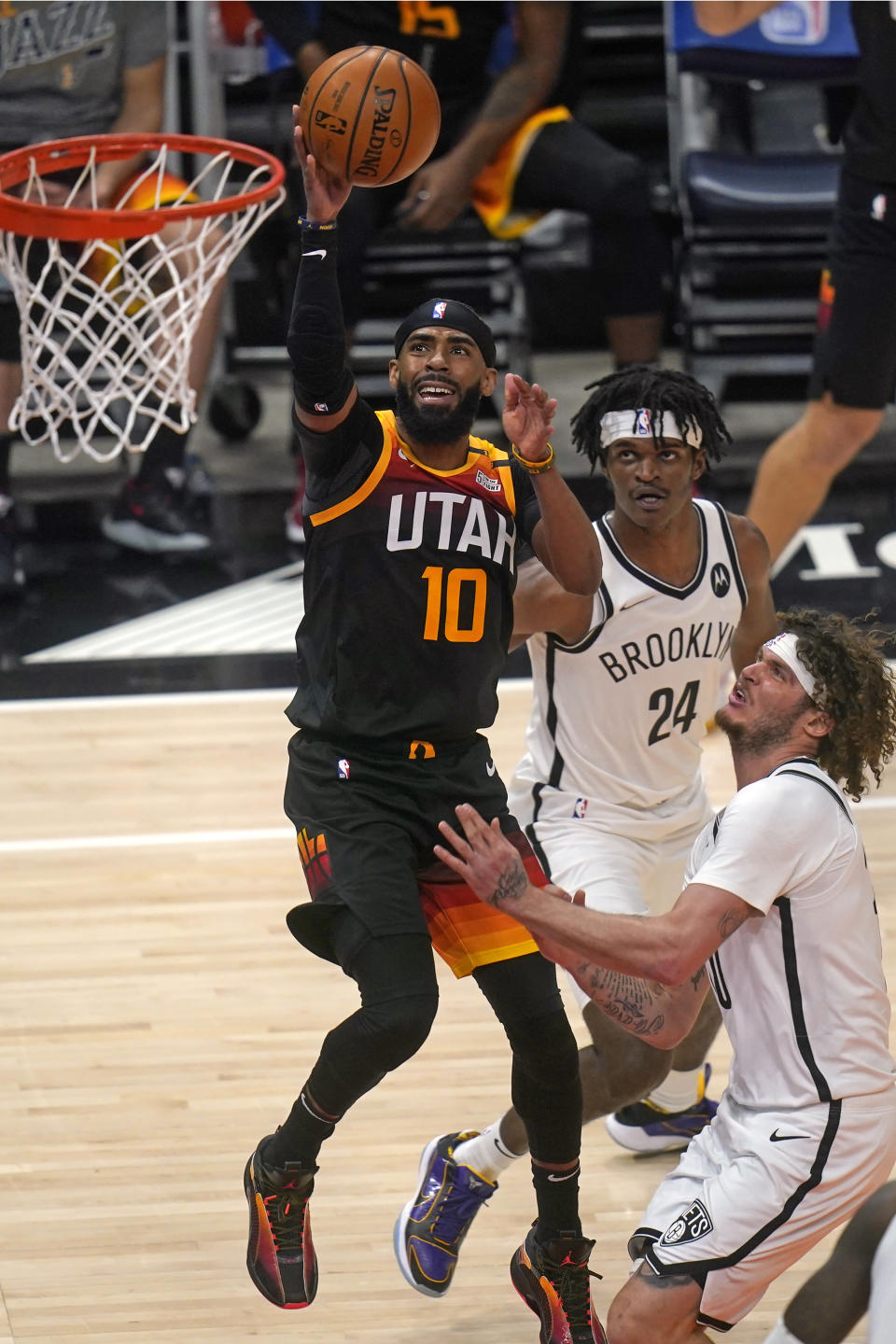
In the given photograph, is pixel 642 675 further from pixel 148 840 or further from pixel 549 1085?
pixel 148 840

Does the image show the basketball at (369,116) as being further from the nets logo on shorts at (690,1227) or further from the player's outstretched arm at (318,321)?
the nets logo on shorts at (690,1227)

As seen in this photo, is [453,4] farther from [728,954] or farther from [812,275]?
[728,954]

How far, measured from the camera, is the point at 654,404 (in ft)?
14.0

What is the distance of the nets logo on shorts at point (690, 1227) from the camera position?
313cm

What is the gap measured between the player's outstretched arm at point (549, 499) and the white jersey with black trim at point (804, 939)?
685 mm

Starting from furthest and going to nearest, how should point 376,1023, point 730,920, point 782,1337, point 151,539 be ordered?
point 151,539
point 376,1023
point 730,920
point 782,1337

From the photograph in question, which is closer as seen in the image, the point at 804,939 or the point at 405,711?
the point at 804,939

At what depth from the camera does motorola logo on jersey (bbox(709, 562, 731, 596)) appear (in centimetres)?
430

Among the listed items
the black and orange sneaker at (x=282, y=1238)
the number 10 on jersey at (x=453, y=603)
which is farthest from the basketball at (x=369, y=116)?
the black and orange sneaker at (x=282, y=1238)

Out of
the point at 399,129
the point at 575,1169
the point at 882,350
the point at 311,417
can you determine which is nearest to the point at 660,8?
the point at 882,350

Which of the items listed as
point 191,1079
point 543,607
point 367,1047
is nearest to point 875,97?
point 543,607

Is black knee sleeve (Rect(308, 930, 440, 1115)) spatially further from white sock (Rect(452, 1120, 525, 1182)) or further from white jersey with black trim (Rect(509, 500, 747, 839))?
white jersey with black trim (Rect(509, 500, 747, 839))

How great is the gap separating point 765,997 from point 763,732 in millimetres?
454

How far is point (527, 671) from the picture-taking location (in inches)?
282
